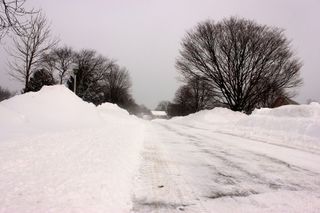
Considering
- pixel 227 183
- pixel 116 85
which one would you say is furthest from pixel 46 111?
pixel 116 85

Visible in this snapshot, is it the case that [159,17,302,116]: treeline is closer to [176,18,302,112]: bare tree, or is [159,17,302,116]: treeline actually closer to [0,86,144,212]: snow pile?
[176,18,302,112]: bare tree

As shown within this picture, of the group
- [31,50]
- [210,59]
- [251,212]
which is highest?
[210,59]

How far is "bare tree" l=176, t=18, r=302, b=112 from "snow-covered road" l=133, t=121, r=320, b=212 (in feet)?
86.3

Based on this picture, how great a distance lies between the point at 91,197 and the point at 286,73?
33231 mm

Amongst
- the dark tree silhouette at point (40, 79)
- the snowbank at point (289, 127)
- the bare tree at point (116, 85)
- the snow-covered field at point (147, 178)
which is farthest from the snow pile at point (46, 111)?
the bare tree at point (116, 85)

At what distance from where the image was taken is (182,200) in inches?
193

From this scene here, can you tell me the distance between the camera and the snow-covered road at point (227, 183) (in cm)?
469

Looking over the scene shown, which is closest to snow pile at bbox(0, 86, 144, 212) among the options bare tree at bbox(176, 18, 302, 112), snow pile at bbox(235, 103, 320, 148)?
snow pile at bbox(235, 103, 320, 148)

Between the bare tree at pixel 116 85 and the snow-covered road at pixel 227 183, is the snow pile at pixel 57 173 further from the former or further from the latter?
the bare tree at pixel 116 85

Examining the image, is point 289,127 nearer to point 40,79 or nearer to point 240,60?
point 240,60

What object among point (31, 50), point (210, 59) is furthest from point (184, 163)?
point (210, 59)

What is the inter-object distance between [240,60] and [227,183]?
30314 millimetres

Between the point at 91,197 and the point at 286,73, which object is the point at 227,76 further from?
the point at 91,197

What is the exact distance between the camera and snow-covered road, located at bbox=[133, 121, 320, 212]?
469 centimetres
